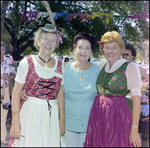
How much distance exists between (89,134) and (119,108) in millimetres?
470

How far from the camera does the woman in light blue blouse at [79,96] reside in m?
2.42

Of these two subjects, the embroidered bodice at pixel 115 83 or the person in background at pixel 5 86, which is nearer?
the embroidered bodice at pixel 115 83

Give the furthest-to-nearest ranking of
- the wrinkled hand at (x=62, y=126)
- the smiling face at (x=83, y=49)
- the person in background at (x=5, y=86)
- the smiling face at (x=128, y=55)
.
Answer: the person in background at (x=5, y=86), the smiling face at (x=128, y=55), the smiling face at (x=83, y=49), the wrinkled hand at (x=62, y=126)

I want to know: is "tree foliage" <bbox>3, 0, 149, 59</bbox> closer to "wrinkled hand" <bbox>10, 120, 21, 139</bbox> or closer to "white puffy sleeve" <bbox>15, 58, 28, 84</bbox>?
"white puffy sleeve" <bbox>15, 58, 28, 84</bbox>

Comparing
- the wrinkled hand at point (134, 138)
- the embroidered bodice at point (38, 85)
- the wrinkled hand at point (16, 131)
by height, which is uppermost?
the embroidered bodice at point (38, 85)

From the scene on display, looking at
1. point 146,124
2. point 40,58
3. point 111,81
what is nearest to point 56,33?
point 40,58

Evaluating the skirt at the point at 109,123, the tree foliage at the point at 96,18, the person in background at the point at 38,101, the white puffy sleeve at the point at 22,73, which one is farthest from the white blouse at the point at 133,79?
the tree foliage at the point at 96,18

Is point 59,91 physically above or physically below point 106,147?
above

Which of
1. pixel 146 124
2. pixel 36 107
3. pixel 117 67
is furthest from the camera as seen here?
pixel 146 124

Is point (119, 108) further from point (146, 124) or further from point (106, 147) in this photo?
point (146, 124)

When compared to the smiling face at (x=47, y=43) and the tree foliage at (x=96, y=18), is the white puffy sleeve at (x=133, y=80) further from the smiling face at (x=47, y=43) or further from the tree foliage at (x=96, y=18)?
the tree foliage at (x=96, y=18)

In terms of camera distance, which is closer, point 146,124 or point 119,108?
point 119,108

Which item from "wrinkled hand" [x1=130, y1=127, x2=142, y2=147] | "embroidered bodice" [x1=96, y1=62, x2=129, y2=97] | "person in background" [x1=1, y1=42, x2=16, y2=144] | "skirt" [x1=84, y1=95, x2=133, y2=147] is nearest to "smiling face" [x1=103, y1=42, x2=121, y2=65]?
"embroidered bodice" [x1=96, y1=62, x2=129, y2=97]

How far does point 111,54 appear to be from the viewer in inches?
95.4
